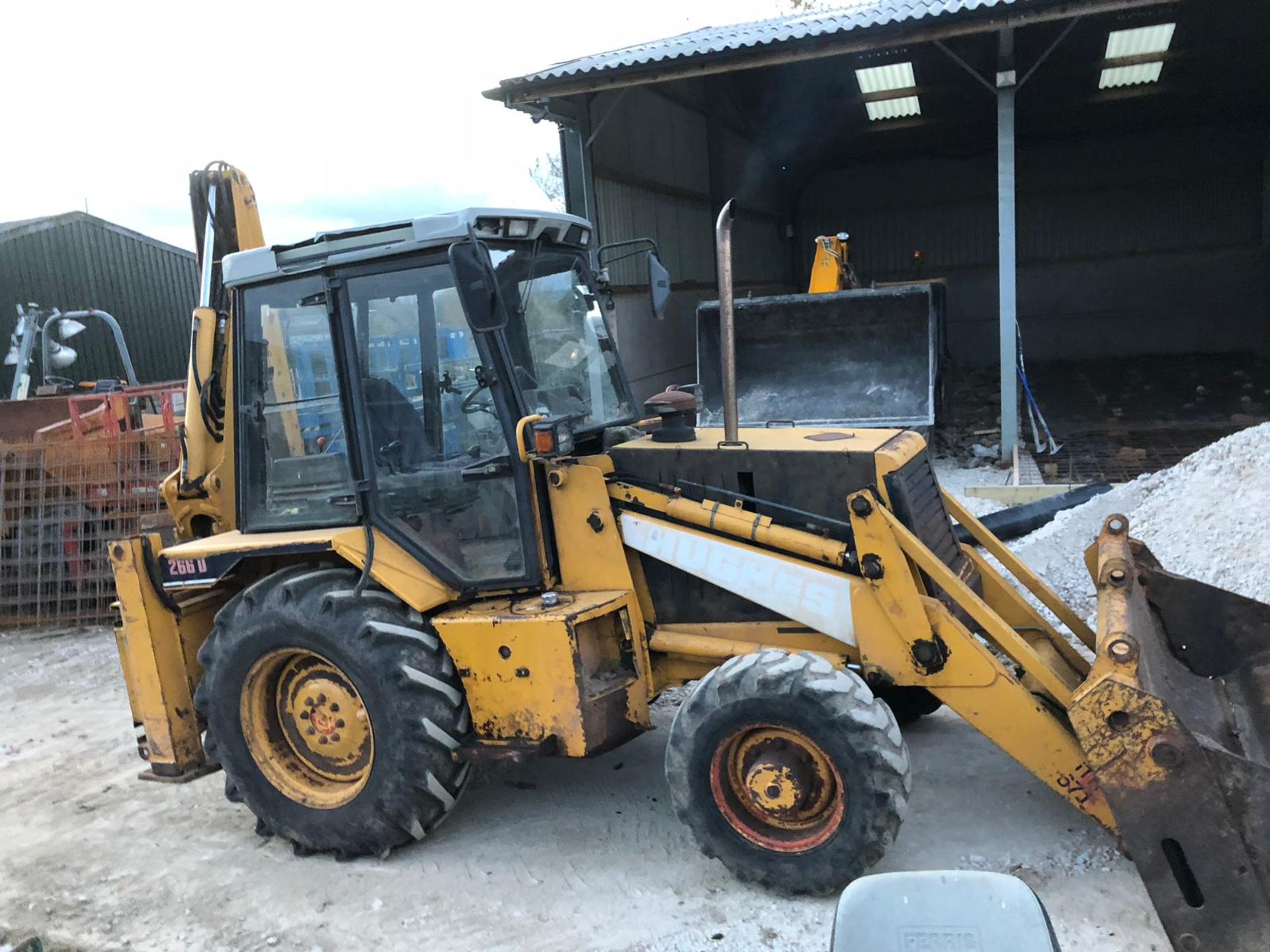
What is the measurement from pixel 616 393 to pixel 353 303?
1155mm

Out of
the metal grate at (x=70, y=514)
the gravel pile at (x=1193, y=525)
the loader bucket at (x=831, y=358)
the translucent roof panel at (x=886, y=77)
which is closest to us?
the gravel pile at (x=1193, y=525)

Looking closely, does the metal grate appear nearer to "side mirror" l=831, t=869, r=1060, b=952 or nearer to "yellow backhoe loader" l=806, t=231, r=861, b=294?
"yellow backhoe loader" l=806, t=231, r=861, b=294

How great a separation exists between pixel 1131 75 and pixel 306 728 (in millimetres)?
15963

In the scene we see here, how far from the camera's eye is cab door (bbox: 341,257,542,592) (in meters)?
3.89

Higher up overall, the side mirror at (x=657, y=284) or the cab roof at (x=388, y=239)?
the cab roof at (x=388, y=239)

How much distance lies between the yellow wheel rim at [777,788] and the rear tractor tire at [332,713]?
103 centimetres

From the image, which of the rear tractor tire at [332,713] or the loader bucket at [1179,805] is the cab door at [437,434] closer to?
the rear tractor tire at [332,713]

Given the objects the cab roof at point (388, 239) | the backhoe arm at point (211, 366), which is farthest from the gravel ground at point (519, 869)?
the cab roof at point (388, 239)

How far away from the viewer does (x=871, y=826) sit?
130 inches

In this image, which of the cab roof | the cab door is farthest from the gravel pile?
the cab roof

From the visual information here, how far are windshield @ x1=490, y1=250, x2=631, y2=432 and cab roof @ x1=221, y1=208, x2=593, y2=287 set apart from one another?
93mm

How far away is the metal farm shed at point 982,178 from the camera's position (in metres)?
12.8

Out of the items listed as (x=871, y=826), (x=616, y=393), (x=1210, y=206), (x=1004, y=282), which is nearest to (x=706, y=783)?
(x=871, y=826)

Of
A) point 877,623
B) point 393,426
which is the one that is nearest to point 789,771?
point 877,623
